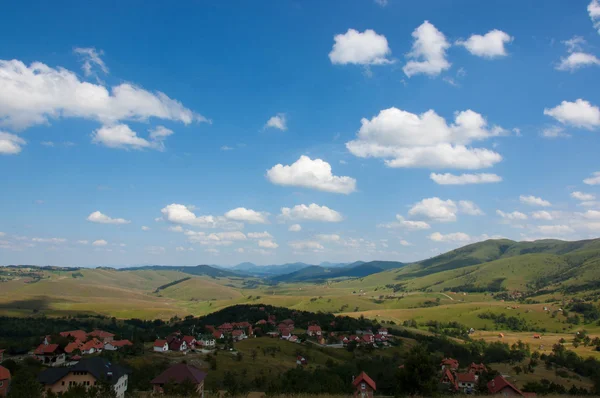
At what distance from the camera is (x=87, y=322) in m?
180

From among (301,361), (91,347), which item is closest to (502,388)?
(301,361)

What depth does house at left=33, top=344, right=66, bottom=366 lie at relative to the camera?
297 feet

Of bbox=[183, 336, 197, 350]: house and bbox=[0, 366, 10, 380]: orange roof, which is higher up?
bbox=[0, 366, 10, 380]: orange roof

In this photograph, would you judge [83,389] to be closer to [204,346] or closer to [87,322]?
[204,346]

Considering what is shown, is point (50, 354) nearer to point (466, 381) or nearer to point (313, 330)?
point (313, 330)

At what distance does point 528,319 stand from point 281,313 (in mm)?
120099

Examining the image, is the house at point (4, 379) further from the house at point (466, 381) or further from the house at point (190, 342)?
the house at point (466, 381)

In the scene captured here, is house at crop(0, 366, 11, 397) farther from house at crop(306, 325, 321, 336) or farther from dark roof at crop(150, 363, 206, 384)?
house at crop(306, 325, 321, 336)

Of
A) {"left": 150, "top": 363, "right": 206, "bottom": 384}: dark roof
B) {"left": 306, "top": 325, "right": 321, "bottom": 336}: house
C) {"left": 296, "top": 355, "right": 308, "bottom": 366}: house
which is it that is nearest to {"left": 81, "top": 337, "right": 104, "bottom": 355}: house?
{"left": 296, "top": 355, "right": 308, "bottom": 366}: house

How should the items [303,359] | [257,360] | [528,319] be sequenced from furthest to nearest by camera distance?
[528,319]
[303,359]
[257,360]

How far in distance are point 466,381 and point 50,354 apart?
90.9 metres

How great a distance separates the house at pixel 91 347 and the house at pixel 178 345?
56.0 feet

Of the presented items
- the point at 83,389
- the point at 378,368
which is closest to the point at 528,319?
the point at 378,368

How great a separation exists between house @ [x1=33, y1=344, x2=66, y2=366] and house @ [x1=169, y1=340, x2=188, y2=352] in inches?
973
